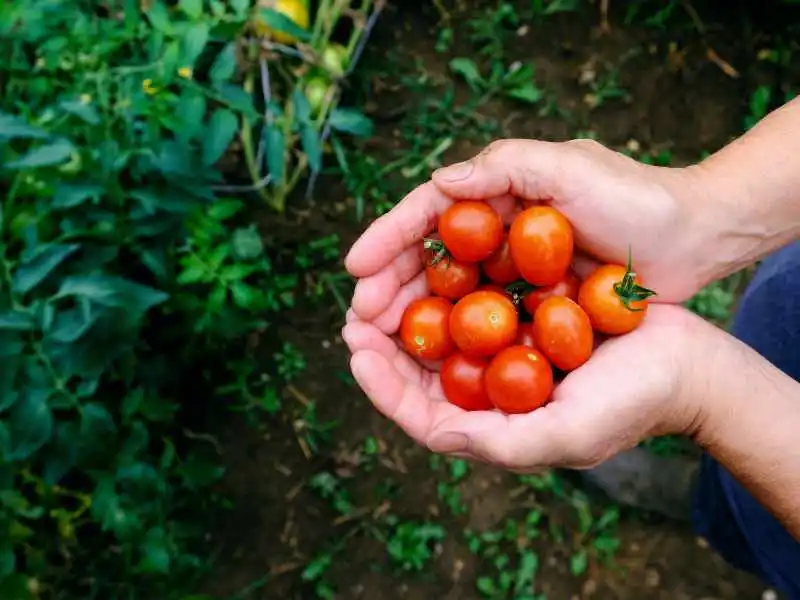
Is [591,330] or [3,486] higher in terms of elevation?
[591,330]

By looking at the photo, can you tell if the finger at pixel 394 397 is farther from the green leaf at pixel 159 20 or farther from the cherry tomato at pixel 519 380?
the green leaf at pixel 159 20

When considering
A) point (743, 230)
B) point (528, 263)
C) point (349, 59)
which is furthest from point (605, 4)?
point (528, 263)

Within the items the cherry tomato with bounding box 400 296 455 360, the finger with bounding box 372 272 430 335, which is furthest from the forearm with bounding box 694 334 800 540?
the finger with bounding box 372 272 430 335

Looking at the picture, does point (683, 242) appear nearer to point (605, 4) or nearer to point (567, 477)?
point (567, 477)

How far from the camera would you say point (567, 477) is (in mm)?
2732

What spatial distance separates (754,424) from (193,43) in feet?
5.25

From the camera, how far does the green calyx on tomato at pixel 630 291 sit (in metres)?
1.61

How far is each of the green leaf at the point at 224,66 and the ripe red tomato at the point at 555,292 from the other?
102 cm

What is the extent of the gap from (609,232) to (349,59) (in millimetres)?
1542

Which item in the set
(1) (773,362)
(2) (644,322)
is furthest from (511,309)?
(1) (773,362)

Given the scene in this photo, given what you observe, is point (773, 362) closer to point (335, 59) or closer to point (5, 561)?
point (335, 59)

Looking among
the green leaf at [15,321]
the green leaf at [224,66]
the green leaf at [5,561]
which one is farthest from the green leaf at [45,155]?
the green leaf at [5,561]

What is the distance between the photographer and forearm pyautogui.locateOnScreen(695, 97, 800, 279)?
166 centimetres

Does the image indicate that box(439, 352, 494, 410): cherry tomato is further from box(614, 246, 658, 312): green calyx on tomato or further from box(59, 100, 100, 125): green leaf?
box(59, 100, 100, 125): green leaf
